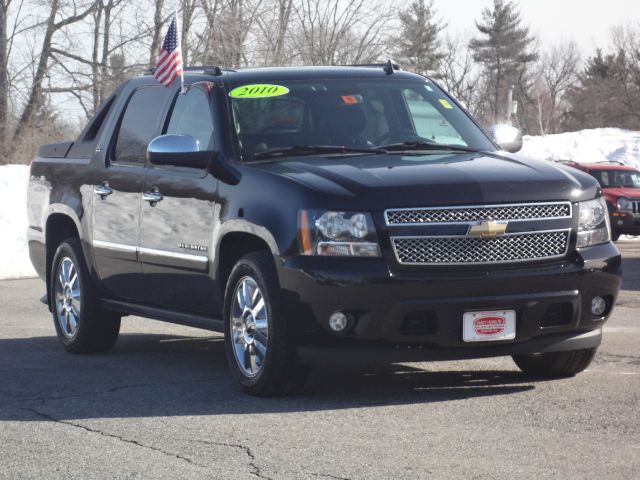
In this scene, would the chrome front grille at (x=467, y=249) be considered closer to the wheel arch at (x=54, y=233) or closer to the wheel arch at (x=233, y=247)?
the wheel arch at (x=233, y=247)

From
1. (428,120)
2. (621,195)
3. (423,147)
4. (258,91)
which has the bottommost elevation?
(621,195)

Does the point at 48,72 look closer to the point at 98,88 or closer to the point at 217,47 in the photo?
the point at 98,88

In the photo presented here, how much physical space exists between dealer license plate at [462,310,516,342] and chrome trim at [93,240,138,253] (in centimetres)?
270

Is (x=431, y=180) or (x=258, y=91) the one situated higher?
(x=258, y=91)

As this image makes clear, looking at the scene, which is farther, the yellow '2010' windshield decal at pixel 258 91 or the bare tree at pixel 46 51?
the bare tree at pixel 46 51

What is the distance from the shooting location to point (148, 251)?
8766mm

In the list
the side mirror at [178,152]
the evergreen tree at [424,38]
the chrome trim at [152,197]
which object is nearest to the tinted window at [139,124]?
the chrome trim at [152,197]

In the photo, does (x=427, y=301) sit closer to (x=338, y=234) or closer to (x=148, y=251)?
(x=338, y=234)

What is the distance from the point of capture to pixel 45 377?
8.54 metres

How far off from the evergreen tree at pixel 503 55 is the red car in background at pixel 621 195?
210ft

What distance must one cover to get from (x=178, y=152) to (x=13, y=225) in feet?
45.3

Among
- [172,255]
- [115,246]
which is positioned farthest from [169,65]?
[172,255]

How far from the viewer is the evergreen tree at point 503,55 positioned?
9238 centimetres

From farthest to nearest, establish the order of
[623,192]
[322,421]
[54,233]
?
[623,192]
[54,233]
[322,421]
